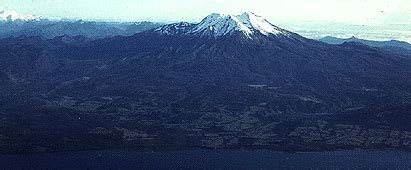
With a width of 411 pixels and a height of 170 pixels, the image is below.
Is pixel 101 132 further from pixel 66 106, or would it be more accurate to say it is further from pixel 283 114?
pixel 283 114

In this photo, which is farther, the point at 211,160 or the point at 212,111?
the point at 212,111

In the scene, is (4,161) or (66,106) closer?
(4,161)

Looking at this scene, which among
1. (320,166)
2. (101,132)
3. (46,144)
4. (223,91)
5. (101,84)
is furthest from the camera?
(101,84)

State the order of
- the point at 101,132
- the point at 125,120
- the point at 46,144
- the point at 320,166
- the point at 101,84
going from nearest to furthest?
the point at 320,166 < the point at 46,144 < the point at 101,132 < the point at 125,120 < the point at 101,84

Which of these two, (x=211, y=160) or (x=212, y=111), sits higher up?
(x=212, y=111)

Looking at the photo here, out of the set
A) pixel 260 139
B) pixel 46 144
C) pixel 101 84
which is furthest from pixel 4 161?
pixel 101 84

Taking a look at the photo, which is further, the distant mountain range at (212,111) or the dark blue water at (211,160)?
the distant mountain range at (212,111)

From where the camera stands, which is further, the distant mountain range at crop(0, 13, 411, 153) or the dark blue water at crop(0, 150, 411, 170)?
the distant mountain range at crop(0, 13, 411, 153)
